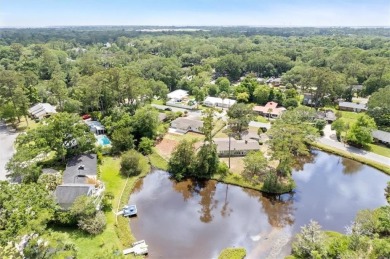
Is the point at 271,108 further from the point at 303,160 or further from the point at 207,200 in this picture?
the point at 207,200

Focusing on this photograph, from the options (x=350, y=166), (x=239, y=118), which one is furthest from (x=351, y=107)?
(x=239, y=118)

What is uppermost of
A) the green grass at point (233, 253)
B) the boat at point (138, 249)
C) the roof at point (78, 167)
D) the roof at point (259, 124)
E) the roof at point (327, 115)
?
the roof at point (78, 167)

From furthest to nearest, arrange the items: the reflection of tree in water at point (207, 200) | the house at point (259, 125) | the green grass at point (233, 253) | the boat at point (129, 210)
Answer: the house at point (259, 125) → the reflection of tree in water at point (207, 200) → the boat at point (129, 210) → the green grass at point (233, 253)

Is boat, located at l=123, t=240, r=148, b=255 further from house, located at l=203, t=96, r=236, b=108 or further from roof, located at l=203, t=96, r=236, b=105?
roof, located at l=203, t=96, r=236, b=105

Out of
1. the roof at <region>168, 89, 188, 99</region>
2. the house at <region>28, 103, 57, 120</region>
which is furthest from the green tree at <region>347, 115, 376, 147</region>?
the house at <region>28, 103, 57, 120</region>

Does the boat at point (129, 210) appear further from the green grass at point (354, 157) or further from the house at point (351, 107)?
the house at point (351, 107)

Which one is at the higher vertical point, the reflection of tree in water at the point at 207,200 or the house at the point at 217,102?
the house at the point at 217,102

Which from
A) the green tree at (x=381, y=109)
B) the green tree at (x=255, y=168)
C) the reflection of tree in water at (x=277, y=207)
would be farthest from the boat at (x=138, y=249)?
the green tree at (x=381, y=109)
